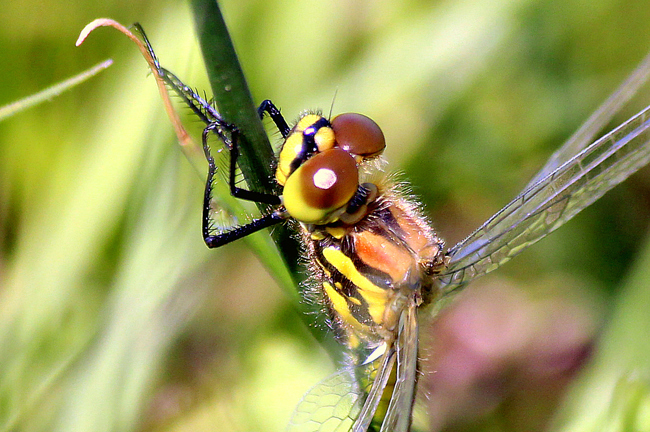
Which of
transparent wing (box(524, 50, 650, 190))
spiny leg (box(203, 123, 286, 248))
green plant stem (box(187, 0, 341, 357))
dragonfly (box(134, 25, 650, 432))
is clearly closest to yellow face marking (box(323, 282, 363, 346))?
dragonfly (box(134, 25, 650, 432))

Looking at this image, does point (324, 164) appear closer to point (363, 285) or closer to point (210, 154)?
point (210, 154)

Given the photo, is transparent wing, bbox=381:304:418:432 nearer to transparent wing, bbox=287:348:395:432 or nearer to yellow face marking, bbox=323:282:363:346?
transparent wing, bbox=287:348:395:432

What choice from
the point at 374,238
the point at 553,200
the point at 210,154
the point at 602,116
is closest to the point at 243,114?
the point at 210,154

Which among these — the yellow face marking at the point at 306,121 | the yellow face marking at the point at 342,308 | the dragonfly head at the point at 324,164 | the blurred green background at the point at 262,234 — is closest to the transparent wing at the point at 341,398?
the yellow face marking at the point at 342,308

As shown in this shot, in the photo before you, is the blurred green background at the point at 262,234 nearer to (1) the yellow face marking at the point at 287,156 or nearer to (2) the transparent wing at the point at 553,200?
(1) the yellow face marking at the point at 287,156

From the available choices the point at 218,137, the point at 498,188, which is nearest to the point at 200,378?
the point at 218,137

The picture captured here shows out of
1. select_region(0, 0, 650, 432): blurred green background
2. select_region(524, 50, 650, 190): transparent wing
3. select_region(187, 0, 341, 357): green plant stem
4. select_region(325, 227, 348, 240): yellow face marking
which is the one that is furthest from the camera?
select_region(524, 50, 650, 190): transparent wing

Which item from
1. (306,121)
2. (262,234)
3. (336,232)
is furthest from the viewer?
(336,232)
